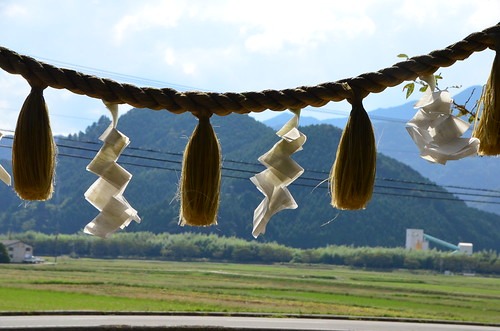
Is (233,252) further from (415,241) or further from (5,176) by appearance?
(5,176)

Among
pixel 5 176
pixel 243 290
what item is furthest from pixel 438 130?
pixel 243 290

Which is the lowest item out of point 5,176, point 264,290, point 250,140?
point 264,290

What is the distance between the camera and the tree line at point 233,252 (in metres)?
40.2

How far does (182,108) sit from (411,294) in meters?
34.8

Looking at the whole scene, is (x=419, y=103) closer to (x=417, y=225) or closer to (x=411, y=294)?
(x=411, y=294)

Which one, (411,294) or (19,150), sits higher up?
(19,150)

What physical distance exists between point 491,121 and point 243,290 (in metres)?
32.9

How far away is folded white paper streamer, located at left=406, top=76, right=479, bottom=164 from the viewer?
89cm

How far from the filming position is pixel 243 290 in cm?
3334

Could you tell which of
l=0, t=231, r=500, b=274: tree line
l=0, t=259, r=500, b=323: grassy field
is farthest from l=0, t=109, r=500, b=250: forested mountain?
l=0, t=259, r=500, b=323: grassy field

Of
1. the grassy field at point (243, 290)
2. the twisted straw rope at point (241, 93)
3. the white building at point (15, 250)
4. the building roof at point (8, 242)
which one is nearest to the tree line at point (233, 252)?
the grassy field at point (243, 290)

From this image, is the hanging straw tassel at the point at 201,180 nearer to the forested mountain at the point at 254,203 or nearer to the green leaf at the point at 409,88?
the green leaf at the point at 409,88

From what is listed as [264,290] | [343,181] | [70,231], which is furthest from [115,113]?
[70,231]

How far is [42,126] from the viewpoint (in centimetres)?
89
